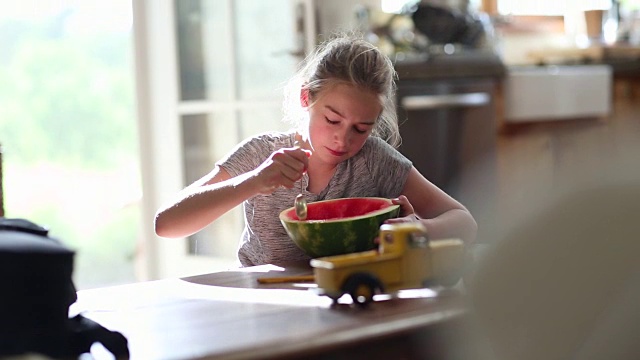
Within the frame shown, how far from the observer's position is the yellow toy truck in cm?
104

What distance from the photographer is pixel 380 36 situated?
3.45m

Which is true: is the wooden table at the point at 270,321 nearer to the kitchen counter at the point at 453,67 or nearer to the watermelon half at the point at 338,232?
the watermelon half at the point at 338,232

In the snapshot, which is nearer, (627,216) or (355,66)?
(627,216)

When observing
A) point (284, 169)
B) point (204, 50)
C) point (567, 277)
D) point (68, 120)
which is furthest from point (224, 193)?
point (68, 120)

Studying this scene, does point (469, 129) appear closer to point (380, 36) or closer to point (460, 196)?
point (460, 196)

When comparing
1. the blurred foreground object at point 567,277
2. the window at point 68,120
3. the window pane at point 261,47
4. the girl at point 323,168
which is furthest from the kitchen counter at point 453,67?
the window at point 68,120

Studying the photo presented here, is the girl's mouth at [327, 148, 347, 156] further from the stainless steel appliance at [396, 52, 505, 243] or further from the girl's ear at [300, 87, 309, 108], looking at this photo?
the stainless steel appliance at [396, 52, 505, 243]

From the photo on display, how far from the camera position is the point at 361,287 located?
1038 millimetres

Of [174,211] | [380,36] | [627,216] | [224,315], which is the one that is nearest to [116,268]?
[380,36]

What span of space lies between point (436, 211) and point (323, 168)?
236mm

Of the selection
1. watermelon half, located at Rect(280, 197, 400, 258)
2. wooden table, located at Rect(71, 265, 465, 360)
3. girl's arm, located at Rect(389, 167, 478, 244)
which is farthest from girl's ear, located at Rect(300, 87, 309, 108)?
wooden table, located at Rect(71, 265, 465, 360)

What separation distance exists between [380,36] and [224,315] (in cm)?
255

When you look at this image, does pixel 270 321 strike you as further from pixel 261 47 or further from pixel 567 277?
pixel 261 47

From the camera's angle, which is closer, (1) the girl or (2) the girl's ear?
(1) the girl
